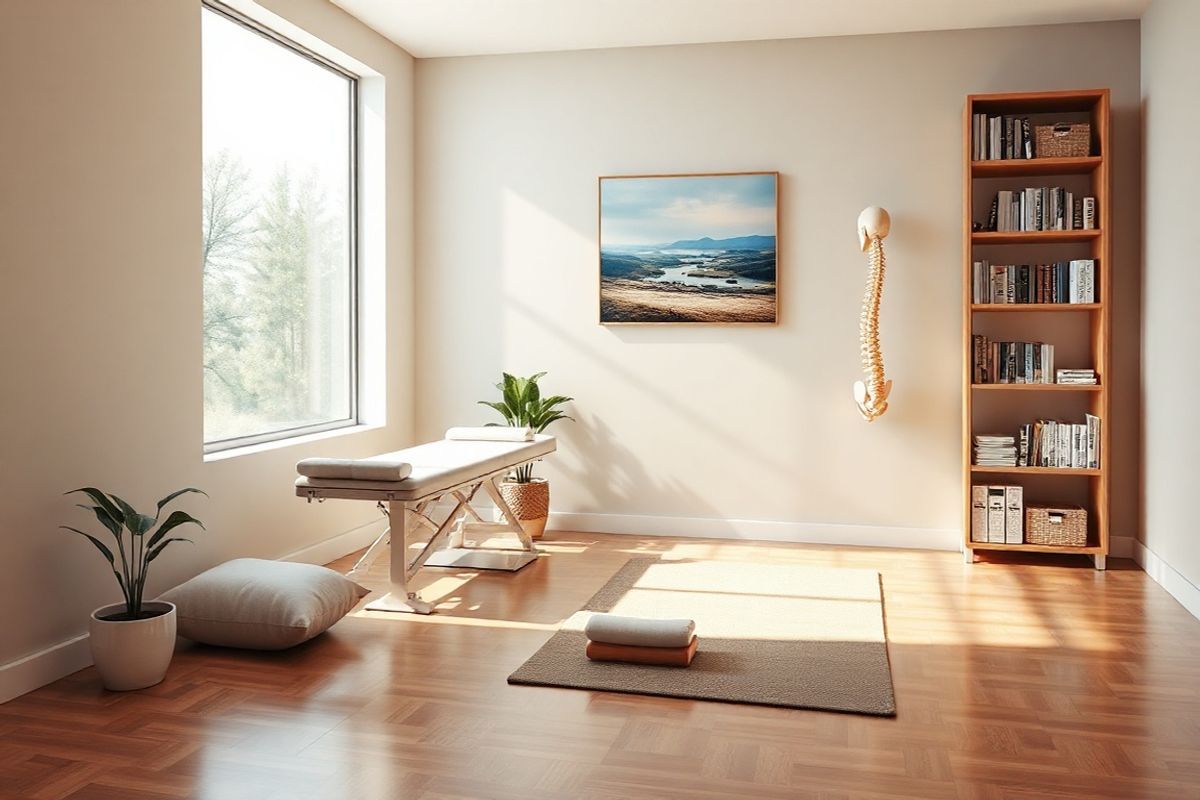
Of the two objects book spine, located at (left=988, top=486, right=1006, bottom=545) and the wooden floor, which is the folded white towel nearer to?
the wooden floor

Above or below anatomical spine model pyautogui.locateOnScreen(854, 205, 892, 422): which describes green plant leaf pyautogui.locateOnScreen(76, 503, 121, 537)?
below

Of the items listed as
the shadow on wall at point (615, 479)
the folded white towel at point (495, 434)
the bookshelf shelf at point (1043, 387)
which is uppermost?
the bookshelf shelf at point (1043, 387)

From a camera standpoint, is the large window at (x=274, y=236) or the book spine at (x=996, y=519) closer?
the large window at (x=274, y=236)

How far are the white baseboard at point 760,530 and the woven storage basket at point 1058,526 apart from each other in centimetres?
45

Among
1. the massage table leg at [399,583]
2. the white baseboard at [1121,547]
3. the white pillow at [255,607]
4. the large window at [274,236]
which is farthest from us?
the white baseboard at [1121,547]

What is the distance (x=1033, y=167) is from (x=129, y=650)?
4.49m

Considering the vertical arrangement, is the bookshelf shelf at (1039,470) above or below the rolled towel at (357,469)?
below

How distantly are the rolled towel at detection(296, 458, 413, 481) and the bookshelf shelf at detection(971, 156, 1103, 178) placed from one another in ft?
10.4

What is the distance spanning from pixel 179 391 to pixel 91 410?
18.7 inches

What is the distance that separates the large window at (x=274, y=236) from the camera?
450 centimetres

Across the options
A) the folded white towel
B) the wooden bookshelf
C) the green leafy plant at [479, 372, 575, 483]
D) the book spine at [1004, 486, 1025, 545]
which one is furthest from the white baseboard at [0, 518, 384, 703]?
the book spine at [1004, 486, 1025, 545]

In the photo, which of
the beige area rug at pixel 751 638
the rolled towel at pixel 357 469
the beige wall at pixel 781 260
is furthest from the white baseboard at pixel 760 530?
the rolled towel at pixel 357 469

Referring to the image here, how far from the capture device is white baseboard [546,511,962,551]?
5625 millimetres

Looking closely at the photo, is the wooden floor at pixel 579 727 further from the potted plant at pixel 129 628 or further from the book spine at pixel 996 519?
the book spine at pixel 996 519
